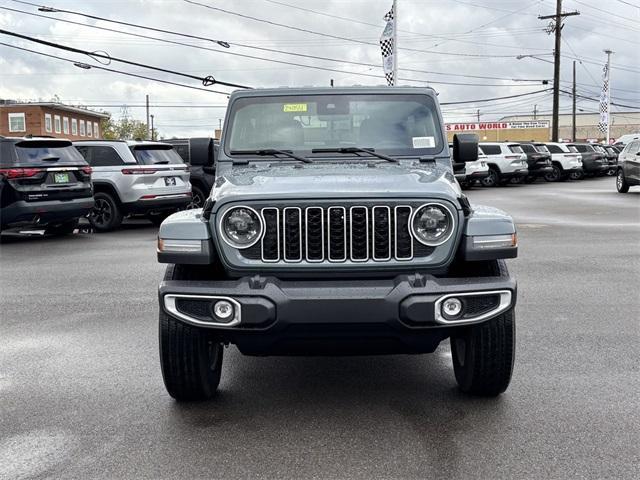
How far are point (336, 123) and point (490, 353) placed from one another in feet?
7.07

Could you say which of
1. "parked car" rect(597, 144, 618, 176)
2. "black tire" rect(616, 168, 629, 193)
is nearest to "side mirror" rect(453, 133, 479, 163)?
"black tire" rect(616, 168, 629, 193)

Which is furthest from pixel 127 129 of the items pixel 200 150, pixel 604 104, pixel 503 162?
pixel 200 150

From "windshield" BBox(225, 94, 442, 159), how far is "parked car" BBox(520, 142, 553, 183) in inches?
1157

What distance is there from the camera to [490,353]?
4.58 meters

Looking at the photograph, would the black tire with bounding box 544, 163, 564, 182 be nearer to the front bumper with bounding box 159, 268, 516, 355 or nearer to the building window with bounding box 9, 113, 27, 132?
the front bumper with bounding box 159, 268, 516, 355

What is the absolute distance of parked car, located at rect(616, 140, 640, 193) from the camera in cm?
2447

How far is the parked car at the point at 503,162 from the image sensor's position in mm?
32375

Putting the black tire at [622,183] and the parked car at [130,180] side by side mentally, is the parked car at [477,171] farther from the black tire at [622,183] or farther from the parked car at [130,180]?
the parked car at [130,180]

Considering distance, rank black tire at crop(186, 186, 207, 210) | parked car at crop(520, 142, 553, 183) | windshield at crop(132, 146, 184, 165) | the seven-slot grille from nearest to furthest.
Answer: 1. the seven-slot grille
2. windshield at crop(132, 146, 184, 165)
3. black tire at crop(186, 186, 207, 210)
4. parked car at crop(520, 142, 553, 183)

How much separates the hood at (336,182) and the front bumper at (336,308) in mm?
476

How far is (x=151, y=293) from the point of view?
879 cm

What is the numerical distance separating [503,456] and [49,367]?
344cm

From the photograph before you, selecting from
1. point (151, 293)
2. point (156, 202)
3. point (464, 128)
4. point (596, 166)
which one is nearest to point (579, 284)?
point (151, 293)

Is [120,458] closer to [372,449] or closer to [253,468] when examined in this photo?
[253,468]
